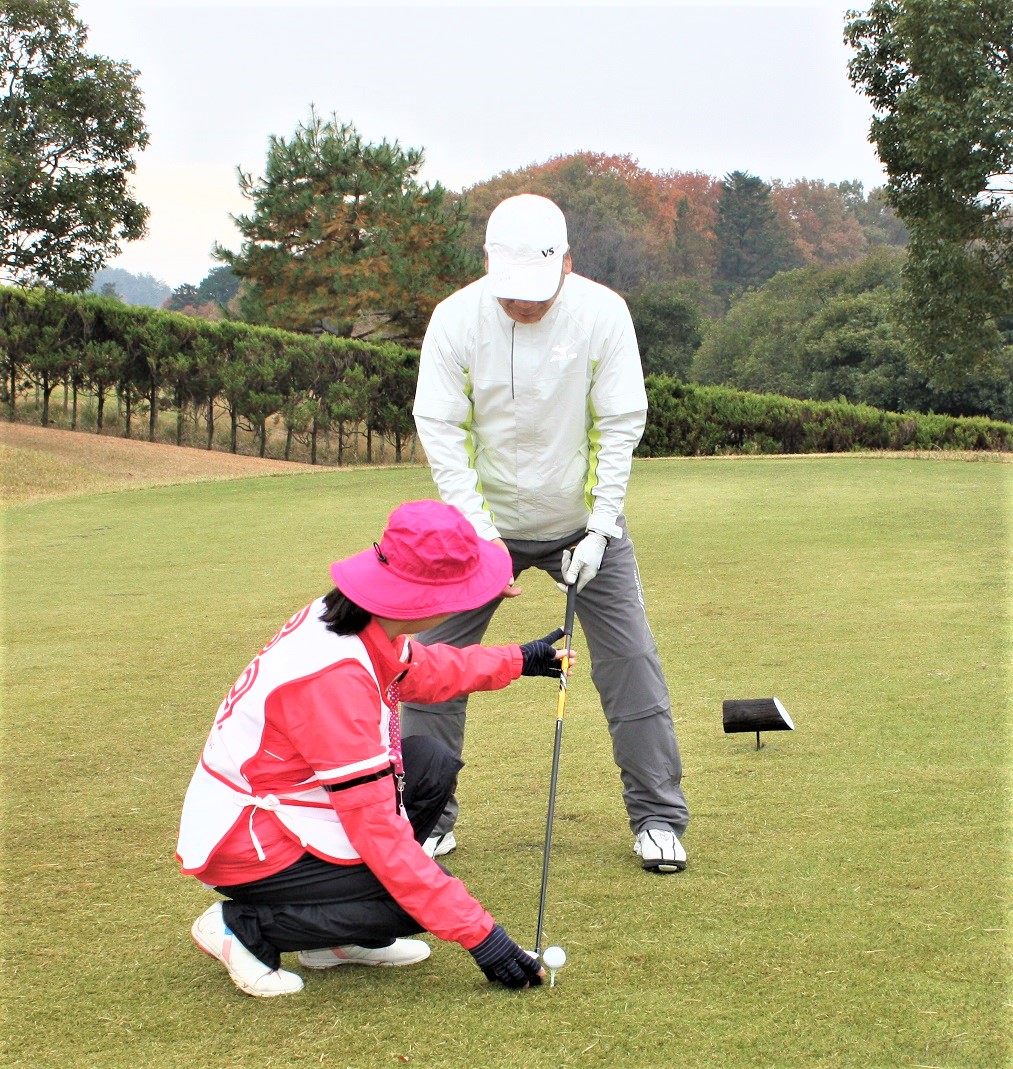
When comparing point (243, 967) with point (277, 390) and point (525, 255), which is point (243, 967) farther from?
point (277, 390)

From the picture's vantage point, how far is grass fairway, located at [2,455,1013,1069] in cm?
266

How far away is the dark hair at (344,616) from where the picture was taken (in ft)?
9.36

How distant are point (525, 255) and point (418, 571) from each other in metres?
1.10

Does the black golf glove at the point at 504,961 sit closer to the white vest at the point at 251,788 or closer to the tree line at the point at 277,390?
the white vest at the point at 251,788

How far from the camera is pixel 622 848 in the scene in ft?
12.4

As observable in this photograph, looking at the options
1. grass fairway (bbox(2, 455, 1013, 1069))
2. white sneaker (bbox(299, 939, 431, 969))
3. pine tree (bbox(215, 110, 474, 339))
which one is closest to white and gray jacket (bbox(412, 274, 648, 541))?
grass fairway (bbox(2, 455, 1013, 1069))

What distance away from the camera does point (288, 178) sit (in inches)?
1169

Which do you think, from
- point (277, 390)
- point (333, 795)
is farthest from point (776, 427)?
point (333, 795)

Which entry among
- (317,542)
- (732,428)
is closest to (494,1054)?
(317,542)

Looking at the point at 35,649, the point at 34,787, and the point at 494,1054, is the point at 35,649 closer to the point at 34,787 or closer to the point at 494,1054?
the point at 34,787

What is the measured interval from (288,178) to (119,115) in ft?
25.5

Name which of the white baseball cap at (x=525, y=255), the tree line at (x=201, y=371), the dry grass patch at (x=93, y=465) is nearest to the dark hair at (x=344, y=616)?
the white baseball cap at (x=525, y=255)

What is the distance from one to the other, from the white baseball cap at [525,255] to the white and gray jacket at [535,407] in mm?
135

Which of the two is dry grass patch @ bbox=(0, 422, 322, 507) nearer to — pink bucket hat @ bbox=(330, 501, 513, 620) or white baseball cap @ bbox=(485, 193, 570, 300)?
white baseball cap @ bbox=(485, 193, 570, 300)
